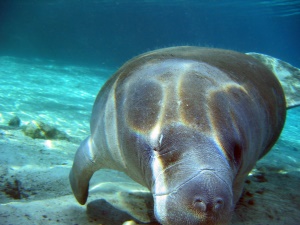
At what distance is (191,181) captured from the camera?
1748mm

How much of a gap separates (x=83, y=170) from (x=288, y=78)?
5.05 metres

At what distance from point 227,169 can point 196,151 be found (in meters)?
0.27

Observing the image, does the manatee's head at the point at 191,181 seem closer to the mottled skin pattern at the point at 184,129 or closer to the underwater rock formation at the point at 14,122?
the mottled skin pattern at the point at 184,129

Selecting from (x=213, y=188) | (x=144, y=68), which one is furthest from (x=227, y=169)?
(x=144, y=68)

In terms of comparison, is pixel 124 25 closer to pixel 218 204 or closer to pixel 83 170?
pixel 83 170

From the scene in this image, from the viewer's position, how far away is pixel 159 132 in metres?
2.09

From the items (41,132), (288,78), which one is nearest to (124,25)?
(41,132)

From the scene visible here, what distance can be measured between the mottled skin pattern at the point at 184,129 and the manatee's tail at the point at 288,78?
7.72ft

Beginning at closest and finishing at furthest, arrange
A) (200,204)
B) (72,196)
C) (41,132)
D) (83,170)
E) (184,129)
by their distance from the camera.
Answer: (200,204)
(184,129)
(83,170)
(72,196)
(41,132)

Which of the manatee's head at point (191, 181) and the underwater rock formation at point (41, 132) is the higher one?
the manatee's head at point (191, 181)

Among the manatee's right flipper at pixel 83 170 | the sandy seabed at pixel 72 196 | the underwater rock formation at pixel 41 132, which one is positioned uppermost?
the manatee's right flipper at pixel 83 170

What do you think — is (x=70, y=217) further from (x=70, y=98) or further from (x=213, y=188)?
(x=70, y=98)

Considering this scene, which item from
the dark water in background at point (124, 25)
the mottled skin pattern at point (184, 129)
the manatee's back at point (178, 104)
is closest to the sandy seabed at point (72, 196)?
the mottled skin pattern at point (184, 129)

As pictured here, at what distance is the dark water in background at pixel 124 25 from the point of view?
39.5 metres
